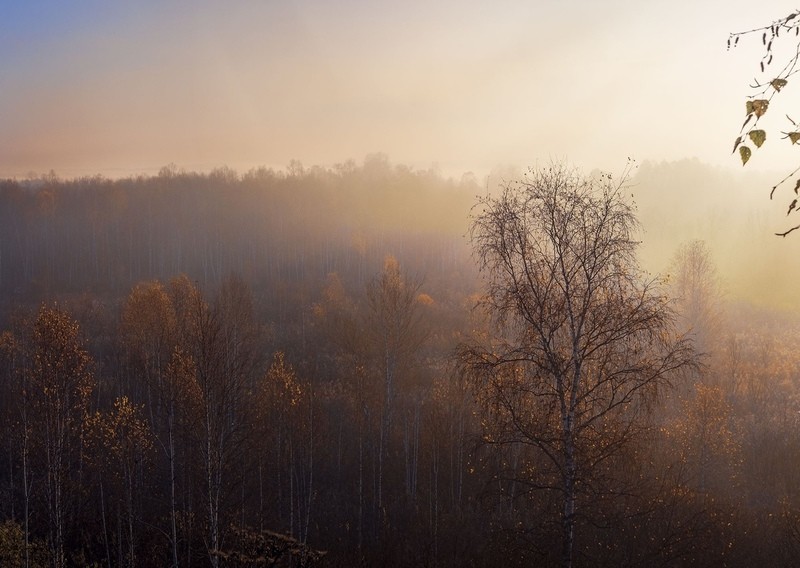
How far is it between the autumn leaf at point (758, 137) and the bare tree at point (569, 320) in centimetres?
826

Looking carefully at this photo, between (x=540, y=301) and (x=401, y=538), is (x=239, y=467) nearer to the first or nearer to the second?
(x=401, y=538)

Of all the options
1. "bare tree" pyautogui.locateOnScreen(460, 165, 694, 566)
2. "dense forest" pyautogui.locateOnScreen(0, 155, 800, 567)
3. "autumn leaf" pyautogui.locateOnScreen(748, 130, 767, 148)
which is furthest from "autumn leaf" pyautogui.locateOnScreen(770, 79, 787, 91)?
"bare tree" pyautogui.locateOnScreen(460, 165, 694, 566)

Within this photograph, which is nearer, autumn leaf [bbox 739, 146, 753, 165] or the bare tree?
autumn leaf [bbox 739, 146, 753, 165]

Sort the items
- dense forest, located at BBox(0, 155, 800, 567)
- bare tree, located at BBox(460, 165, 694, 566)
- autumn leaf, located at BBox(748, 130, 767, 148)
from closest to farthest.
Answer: autumn leaf, located at BBox(748, 130, 767, 148) → bare tree, located at BBox(460, 165, 694, 566) → dense forest, located at BBox(0, 155, 800, 567)

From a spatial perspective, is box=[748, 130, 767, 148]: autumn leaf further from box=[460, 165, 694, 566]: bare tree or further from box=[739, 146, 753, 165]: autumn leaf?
box=[460, 165, 694, 566]: bare tree

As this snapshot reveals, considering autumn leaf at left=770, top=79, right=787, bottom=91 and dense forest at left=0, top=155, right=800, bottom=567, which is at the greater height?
autumn leaf at left=770, top=79, right=787, bottom=91

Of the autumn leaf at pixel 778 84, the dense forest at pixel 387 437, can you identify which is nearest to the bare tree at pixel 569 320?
the dense forest at pixel 387 437

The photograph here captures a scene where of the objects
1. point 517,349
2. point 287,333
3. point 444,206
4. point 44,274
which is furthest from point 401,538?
point 444,206

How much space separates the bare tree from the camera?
1110 centimetres

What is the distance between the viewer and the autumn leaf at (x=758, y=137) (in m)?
3.13

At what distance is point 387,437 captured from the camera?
27.3 metres

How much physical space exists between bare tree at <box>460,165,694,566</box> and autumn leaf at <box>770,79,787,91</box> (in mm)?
8181

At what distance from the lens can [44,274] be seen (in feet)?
233

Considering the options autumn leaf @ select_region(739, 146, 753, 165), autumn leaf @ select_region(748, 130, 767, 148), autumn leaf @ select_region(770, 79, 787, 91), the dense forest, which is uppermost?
autumn leaf @ select_region(770, 79, 787, 91)
